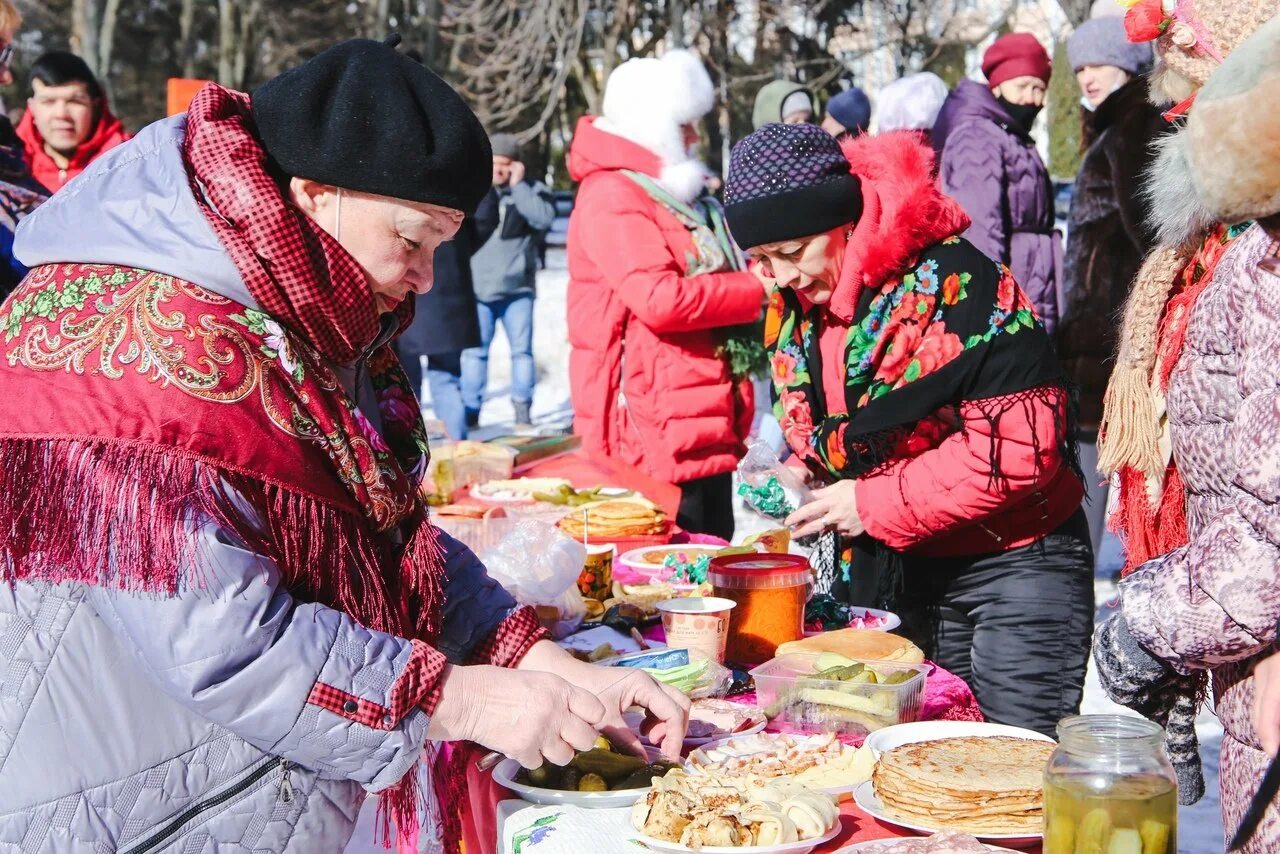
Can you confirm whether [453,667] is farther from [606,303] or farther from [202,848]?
[606,303]

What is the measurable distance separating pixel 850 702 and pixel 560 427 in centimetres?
812

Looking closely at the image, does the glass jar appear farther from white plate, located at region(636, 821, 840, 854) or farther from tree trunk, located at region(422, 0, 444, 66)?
tree trunk, located at region(422, 0, 444, 66)

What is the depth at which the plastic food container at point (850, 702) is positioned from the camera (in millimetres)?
1913

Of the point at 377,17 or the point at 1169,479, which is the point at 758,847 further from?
the point at 377,17

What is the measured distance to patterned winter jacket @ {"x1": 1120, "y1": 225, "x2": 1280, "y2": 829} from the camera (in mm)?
1461

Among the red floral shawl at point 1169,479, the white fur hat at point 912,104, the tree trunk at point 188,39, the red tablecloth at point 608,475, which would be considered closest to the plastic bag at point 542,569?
the red floral shawl at point 1169,479

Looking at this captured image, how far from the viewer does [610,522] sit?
11.2 ft

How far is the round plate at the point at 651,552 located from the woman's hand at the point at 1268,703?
4.98 feet

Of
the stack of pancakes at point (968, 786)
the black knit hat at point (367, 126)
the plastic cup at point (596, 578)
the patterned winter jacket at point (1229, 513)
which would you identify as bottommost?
the plastic cup at point (596, 578)

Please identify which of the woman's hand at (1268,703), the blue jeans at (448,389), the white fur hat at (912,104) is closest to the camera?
the woman's hand at (1268,703)

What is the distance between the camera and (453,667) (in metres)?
1.61

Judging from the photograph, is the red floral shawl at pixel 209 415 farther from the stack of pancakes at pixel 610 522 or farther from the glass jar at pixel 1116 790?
the stack of pancakes at pixel 610 522

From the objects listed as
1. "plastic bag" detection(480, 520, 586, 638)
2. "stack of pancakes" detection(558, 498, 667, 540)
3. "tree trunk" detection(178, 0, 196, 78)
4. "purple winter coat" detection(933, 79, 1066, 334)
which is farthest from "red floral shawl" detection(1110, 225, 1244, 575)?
"tree trunk" detection(178, 0, 196, 78)

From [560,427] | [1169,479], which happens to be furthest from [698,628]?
[560,427]
